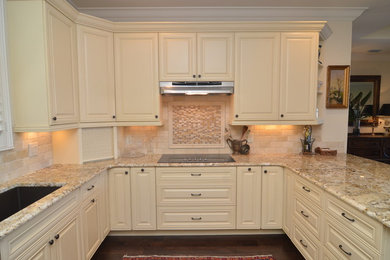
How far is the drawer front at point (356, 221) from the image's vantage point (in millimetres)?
1229

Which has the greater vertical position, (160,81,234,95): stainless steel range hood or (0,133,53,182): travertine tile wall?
(160,81,234,95): stainless steel range hood

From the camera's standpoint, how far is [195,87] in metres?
2.67

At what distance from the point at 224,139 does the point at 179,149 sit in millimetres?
651

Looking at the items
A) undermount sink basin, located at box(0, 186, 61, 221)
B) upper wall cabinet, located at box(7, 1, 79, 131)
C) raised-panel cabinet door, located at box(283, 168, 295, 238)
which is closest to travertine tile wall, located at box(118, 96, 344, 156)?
raised-panel cabinet door, located at box(283, 168, 295, 238)

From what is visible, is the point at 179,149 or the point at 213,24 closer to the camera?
the point at 213,24

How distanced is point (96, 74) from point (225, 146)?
1.88 m

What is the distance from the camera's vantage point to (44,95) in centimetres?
190

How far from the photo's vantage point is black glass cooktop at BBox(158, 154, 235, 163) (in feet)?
8.77

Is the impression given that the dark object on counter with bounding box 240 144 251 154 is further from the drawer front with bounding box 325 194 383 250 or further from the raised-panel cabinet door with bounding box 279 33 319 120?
the drawer front with bounding box 325 194 383 250

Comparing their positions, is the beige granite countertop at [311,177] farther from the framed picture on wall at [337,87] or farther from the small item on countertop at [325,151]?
the framed picture on wall at [337,87]

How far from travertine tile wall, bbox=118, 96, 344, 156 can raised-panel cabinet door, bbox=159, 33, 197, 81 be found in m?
0.43

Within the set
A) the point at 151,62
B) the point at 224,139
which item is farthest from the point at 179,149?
the point at 151,62

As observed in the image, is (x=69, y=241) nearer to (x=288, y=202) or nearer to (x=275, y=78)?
(x=288, y=202)

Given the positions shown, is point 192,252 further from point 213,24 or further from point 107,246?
point 213,24
